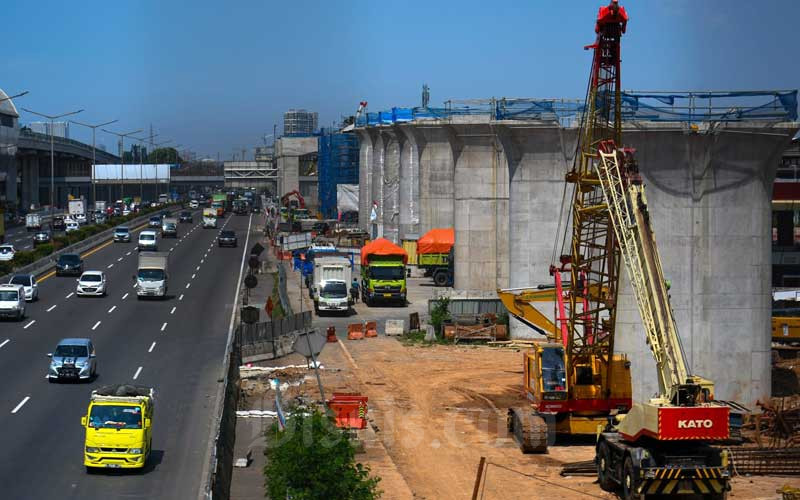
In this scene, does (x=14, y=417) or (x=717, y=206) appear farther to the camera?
(x=717, y=206)

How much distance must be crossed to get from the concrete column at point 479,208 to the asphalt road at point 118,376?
15.6 meters

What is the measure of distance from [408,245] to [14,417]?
197 ft

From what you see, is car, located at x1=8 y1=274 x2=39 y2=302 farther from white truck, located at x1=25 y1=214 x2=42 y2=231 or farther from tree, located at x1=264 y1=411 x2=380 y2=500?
white truck, located at x1=25 y1=214 x2=42 y2=231

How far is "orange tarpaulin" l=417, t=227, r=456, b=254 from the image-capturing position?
3406 inches

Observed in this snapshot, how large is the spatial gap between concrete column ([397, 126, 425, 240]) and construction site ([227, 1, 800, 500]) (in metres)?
37.9

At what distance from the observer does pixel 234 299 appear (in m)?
71.9

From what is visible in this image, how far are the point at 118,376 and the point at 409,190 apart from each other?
205 feet

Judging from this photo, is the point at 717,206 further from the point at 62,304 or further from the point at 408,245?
the point at 408,245

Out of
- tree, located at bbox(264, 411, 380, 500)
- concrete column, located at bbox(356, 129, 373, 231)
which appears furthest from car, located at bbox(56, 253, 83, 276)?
tree, located at bbox(264, 411, 380, 500)

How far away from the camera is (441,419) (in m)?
41.0

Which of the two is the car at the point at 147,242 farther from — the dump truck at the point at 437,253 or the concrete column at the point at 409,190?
the dump truck at the point at 437,253

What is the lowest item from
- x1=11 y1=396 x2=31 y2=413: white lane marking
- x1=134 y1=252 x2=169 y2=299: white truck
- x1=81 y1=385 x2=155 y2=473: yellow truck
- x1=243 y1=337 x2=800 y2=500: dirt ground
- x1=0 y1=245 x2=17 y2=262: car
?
x1=243 y1=337 x2=800 y2=500: dirt ground

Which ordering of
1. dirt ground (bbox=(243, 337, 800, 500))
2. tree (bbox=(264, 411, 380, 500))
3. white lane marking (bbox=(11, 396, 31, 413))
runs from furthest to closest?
1. white lane marking (bbox=(11, 396, 31, 413))
2. dirt ground (bbox=(243, 337, 800, 500))
3. tree (bbox=(264, 411, 380, 500))

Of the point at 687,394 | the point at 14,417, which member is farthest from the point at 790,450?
the point at 14,417
